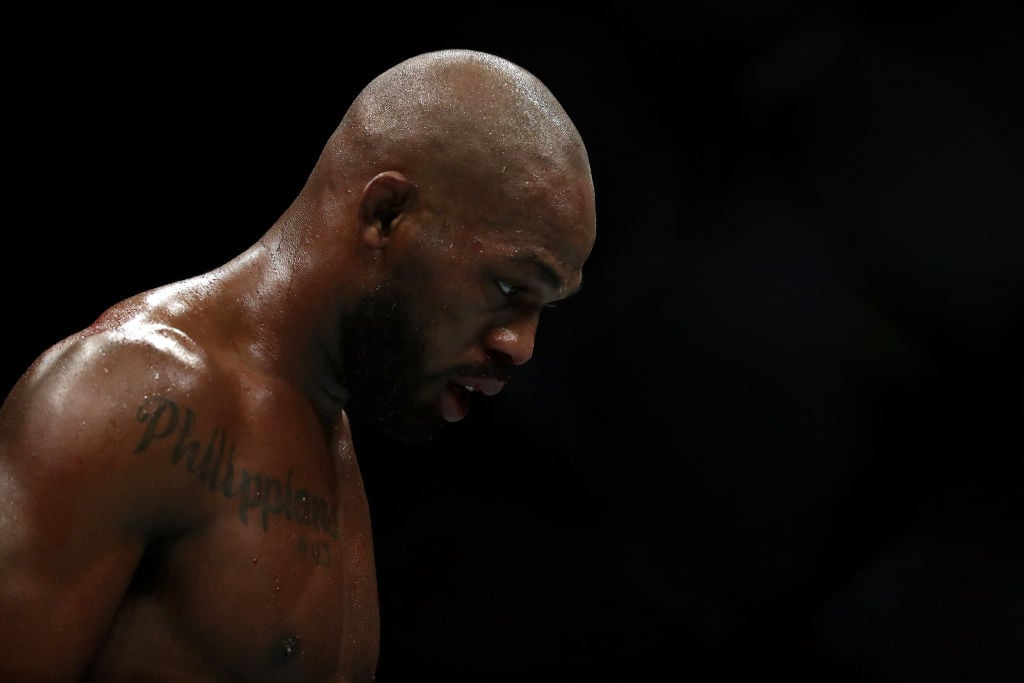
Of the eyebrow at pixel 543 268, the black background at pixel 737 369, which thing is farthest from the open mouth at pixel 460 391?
the black background at pixel 737 369

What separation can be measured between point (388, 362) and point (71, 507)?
339mm

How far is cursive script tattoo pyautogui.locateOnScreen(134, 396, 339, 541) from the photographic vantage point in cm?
94

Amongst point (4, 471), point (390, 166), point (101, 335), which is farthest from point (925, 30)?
point (4, 471)

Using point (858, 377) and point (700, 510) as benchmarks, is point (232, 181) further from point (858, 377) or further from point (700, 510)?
point (858, 377)

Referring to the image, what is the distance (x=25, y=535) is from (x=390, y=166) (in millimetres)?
446

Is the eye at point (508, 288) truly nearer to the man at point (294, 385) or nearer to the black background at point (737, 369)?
the man at point (294, 385)

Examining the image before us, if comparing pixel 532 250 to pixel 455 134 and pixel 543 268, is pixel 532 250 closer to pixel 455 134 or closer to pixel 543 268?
pixel 543 268

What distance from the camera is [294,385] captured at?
1115 mm

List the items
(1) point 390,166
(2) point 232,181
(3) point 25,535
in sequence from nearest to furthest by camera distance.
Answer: (3) point 25,535
(1) point 390,166
(2) point 232,181

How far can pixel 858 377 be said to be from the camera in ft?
5.94

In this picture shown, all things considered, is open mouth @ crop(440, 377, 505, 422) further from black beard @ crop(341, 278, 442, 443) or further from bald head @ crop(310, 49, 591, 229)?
bald head @ crop(310, 49, 591, 229)

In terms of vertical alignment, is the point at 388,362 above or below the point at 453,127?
below

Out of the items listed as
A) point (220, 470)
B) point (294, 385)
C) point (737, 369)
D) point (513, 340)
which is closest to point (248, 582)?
point (220, 470)

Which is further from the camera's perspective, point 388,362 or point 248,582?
point 388,362
